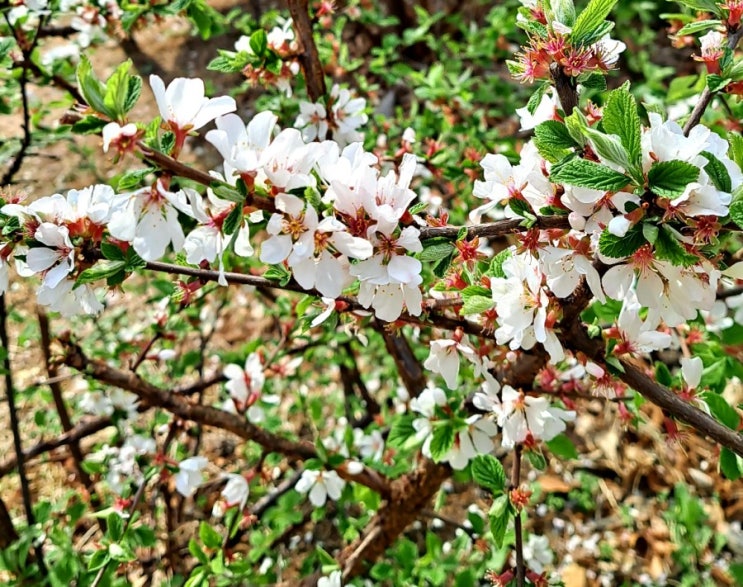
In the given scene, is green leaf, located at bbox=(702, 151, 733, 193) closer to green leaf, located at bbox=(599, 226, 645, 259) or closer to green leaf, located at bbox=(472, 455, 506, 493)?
green leaf, located at bbox=(599, 226, 645, 259)

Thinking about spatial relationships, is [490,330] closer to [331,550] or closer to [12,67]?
[12,67]

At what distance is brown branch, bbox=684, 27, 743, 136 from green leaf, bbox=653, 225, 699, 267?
19 centimetres

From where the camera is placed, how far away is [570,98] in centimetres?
70

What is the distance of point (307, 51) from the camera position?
1.15 metres

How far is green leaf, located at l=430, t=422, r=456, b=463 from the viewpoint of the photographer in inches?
41.2

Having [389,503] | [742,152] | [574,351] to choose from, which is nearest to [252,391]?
[389,503]

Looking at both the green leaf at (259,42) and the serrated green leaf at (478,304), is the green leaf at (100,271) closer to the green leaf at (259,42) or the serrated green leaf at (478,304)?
the serrated green leaf at (478,304)

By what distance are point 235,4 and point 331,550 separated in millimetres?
3925

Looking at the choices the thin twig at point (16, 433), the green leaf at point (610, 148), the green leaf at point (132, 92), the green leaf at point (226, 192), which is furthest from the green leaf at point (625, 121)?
the thin twig at point (16, 433)

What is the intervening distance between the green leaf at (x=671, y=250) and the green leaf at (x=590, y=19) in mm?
238

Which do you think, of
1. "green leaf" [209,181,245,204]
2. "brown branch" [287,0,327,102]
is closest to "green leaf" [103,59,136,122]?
"green leaf" [209,181,245,204]

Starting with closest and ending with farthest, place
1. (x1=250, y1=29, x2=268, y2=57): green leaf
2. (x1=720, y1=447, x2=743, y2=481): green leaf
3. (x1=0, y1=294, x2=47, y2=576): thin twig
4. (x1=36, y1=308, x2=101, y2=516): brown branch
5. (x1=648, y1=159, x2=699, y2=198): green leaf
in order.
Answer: (x1=648, y1=159, x2=699, y2=198): green leaf, (x1=720, y1=447, x2=743, y2=481): green leaf, (x1=250, y1=29, x2=268, y2=57): green leaf, (x1=0, y1=294, x2=47, y2=576): thin twig, (x1=36, y1=308, x2=101, y2=516): brown branch

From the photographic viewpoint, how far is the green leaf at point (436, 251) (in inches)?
27.1

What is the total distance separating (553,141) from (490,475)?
542 mm
